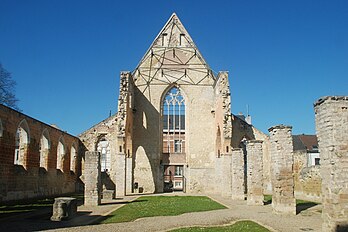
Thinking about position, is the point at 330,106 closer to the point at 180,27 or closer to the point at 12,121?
the point at 12,121

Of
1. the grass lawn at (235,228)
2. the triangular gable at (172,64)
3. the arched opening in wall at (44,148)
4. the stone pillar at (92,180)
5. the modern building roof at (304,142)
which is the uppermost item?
the triangular gable at (172,64)

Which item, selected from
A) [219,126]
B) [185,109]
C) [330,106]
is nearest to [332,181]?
[330,106]

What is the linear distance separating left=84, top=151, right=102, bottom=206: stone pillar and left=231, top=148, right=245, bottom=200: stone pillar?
745cm

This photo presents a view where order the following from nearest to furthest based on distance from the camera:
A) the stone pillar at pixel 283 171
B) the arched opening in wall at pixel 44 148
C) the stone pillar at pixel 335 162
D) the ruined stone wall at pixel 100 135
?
the stone pillar at pixel 335 162, the stone pillar at pixel 283 171, the arched opening in wall at pixel 44 148, the ruined stone wall at pixel 100 135

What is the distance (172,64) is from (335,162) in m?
21.0

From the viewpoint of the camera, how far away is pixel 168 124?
91.7 ft

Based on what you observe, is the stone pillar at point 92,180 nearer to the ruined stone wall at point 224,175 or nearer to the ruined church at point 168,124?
the ruined church at point 168,124

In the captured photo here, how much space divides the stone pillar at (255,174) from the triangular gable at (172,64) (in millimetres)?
11704

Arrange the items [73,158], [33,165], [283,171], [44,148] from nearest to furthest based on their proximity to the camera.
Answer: [283,171] → [33,165] → [44,148] → [73,158]

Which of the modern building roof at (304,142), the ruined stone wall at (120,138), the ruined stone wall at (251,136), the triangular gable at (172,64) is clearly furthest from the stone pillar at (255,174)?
the modern building roof at (304,142)

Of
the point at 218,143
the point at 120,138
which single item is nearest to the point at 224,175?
the point at 218,143

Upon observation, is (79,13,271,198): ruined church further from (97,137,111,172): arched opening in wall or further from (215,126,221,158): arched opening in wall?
(97,137,111,172): arched opening in wall

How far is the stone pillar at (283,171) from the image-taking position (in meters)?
13.0

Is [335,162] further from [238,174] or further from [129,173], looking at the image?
[129,173]
